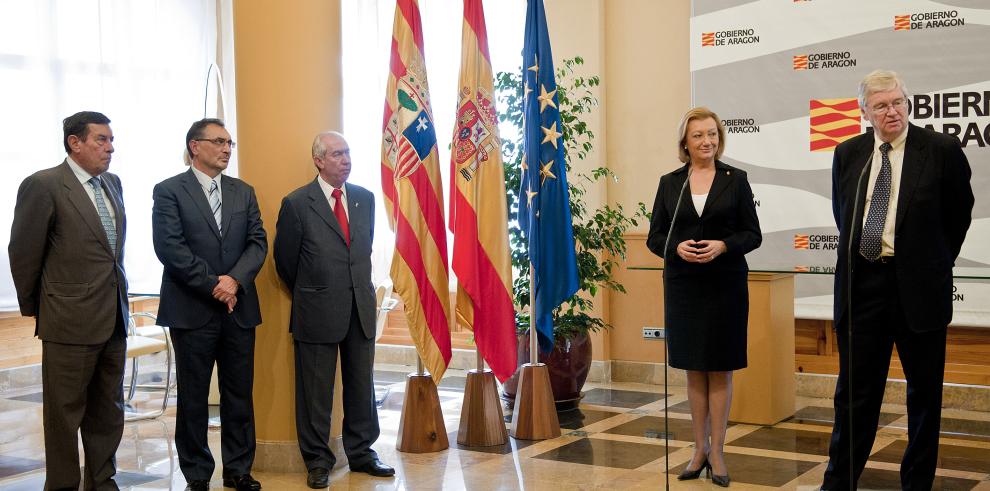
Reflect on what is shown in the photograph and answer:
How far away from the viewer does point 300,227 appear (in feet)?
15.4

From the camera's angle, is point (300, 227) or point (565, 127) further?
point (565, 127)

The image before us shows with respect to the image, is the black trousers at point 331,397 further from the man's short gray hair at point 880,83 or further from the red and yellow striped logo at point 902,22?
the red and yellow striped logo at point 902,22

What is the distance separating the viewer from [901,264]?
3641 millimetres

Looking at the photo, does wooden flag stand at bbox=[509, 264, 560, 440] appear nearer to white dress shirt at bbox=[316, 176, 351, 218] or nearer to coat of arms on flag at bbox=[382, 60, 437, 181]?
coat of arms on flag at bbox=[382, 60, 437, 181]

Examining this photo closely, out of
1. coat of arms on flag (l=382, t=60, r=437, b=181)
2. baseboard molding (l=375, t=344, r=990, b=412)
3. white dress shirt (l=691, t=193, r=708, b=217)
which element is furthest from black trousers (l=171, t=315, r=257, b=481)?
baseboard molding (l=375, t=344, r=990, b=412)

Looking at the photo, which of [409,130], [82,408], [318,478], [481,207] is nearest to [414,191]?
[409,130]

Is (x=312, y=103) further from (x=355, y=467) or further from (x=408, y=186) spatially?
(x=355, y=467)

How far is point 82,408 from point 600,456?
248 centimetres

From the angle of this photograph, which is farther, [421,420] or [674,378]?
[674,378]

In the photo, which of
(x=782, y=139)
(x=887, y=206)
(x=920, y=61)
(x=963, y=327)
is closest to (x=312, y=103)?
(x=887, y=206)

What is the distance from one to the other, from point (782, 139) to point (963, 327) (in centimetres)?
164

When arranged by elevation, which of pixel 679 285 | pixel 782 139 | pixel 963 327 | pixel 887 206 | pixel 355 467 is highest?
pixel 782 139

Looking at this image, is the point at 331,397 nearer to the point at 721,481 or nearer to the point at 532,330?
the point at 532,330

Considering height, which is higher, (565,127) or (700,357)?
(565,127)
